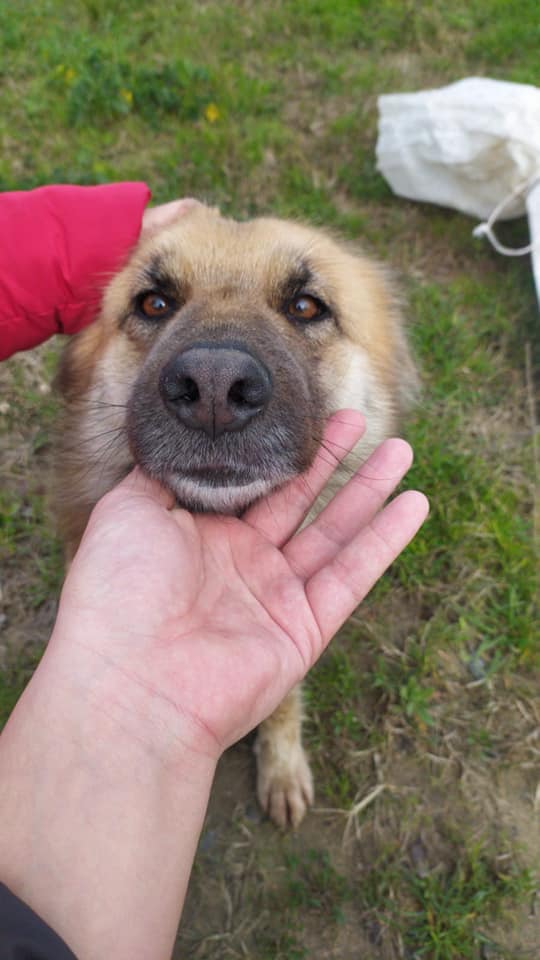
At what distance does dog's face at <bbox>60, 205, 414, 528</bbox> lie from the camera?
68.6 inches

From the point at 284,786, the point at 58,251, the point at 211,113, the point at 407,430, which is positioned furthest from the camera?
the point at 211,113

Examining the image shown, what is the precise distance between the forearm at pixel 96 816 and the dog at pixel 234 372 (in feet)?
2.27

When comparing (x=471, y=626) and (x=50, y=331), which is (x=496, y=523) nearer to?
(x=471, y=626)

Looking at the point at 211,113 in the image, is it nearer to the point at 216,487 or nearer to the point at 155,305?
the point at 155,305


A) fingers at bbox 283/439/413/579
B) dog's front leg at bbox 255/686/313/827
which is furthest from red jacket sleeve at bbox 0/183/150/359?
dog's front leg at bbox 255/686/313/827

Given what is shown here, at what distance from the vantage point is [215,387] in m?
1.63

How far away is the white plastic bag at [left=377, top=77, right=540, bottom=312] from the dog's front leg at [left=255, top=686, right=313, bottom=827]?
279cm

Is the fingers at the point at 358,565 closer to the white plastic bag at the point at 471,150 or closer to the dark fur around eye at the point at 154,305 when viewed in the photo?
the dark fur around eye at the point at 154,305

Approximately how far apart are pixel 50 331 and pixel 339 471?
1.50 meters

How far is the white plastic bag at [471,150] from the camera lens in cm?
379

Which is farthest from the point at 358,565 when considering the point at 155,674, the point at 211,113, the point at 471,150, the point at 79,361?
the point at 211,113

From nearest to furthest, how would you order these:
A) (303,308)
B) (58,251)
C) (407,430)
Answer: (303,308) < (58,251) < (407,430)

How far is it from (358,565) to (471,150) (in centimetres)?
318

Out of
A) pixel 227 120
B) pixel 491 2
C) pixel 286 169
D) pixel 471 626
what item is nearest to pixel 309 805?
pixel 471 626
